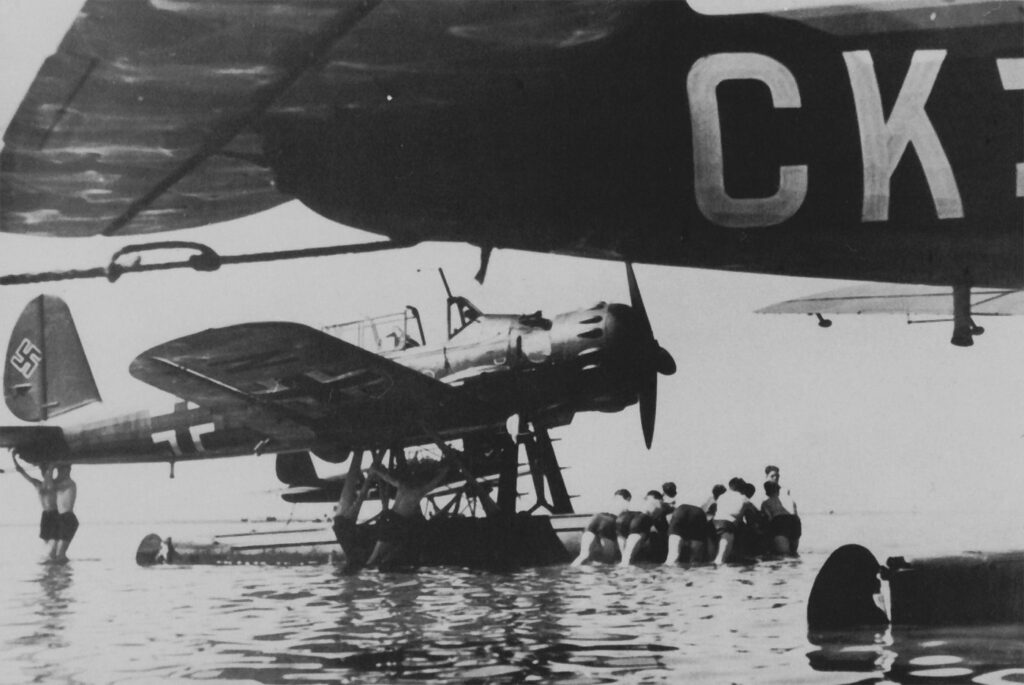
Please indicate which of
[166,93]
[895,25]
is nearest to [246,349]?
[166,93]

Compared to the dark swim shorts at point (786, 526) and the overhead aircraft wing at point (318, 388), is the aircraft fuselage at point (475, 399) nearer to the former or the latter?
the overhead aircraft wing at point (318, 388)

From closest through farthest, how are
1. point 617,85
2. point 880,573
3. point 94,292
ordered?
point 617,85 → point 880,573 → point 94,292

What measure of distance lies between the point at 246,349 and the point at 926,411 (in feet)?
14.3

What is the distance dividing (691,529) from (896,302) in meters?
2.42

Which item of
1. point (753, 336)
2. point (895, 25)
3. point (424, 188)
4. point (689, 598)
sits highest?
point (895, 25)

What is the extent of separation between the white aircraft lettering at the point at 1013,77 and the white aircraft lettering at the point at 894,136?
0.75 ft

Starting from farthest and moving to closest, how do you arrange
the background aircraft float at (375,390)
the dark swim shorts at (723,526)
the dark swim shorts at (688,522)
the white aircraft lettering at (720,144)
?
the background aircraft float at (375,390)
the dark swim shorts at (723,526)
the dark swim shorts at (688,522)
the white aircraft lettering at (720,144)

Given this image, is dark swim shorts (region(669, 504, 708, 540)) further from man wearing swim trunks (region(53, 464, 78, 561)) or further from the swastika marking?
the swastika marking

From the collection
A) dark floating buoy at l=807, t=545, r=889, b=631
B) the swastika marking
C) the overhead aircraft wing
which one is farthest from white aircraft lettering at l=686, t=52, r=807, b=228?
the swastika marking

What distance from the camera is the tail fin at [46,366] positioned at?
4.75 m

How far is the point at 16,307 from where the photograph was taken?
14.0ft

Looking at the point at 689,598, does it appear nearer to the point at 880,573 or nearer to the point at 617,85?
the point at 880,573

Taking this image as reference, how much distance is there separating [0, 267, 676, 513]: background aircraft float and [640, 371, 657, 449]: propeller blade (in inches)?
34.6

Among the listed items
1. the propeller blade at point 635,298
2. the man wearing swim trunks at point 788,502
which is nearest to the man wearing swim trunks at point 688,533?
the man wearing swim trunks at point 788,502
